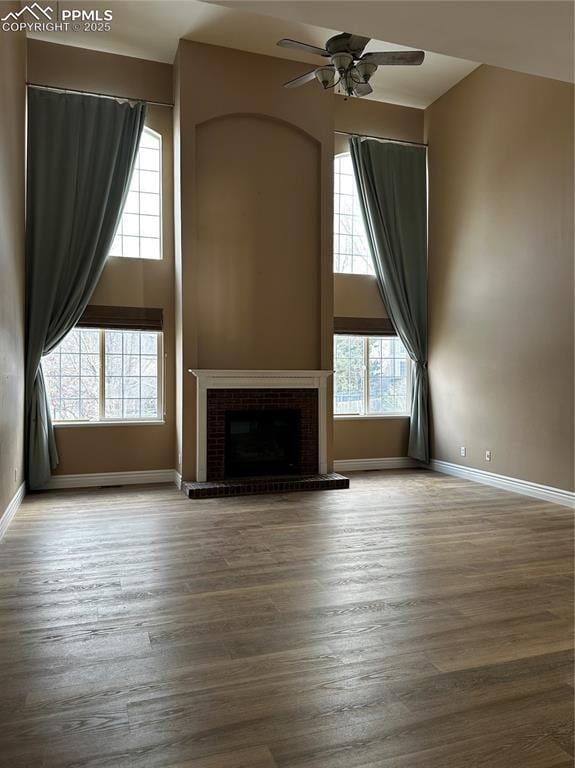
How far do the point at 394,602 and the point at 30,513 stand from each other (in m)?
3.69

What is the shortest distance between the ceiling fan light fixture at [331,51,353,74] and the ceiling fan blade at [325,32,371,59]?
4 centimetres

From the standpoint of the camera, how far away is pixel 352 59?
503cm

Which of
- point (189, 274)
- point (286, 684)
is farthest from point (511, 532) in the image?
point (189, 274)

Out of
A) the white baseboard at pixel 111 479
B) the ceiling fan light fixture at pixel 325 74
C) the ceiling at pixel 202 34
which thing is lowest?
the white baseboard at pixel 111 479

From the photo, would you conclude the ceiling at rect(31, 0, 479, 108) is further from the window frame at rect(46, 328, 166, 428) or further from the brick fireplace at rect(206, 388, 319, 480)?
the brick fireplace at rect(206, 388, 319, 480)

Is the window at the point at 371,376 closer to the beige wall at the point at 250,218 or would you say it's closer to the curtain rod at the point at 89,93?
the beige wall at the point at 250,218

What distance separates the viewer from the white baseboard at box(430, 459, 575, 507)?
5.71 m

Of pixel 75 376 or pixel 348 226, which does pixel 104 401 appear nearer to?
pixel 75 376

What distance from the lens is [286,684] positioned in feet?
7.65

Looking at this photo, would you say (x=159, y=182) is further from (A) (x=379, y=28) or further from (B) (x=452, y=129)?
(A) (x=379, y=28)

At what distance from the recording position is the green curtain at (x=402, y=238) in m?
7.74

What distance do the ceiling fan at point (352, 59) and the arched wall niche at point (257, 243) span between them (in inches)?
63.5

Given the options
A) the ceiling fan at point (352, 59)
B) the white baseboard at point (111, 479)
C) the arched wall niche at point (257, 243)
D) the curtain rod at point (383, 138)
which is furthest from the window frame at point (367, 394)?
the ceiling fan at point (352, 59)

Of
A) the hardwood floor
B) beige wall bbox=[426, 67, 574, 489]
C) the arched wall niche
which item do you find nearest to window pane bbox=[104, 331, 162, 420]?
the arched wall niche
